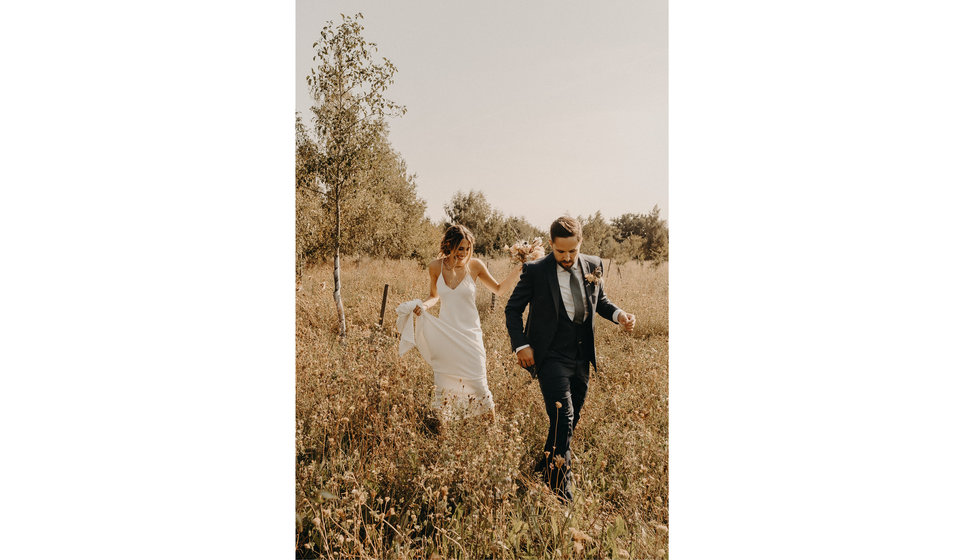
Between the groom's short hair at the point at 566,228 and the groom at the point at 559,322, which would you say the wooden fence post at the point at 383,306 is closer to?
the groom at the point at 559,322

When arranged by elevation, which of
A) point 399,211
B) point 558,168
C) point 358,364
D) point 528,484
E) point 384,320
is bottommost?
point 528,484

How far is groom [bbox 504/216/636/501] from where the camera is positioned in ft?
11.8

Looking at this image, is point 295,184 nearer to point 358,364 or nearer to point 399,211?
point 399,211

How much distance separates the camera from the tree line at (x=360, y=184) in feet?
12.3

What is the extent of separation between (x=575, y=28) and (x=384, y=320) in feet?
7.24

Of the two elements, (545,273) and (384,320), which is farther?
(384,320)

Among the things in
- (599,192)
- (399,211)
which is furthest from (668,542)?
(399,211)

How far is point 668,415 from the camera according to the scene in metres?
3.70

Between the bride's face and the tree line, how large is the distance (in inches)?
1.8

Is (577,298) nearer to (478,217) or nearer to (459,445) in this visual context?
(478,217)

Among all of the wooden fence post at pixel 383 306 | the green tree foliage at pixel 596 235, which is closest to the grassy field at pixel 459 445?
the wooden fence post at pixel 383 306

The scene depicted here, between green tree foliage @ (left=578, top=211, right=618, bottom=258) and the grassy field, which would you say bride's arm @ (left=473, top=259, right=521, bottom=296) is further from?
green tree foliage @ (left=578, top=211, right=618, bottom=258)

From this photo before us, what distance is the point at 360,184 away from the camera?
3.98 metres

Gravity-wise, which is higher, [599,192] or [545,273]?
[599,192]
